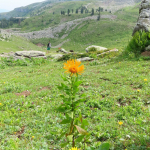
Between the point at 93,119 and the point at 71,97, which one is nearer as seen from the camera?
the point at 71,97

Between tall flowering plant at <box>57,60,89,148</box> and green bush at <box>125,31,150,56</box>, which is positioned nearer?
tall flowering plant at <box>57,60,89,148</box>

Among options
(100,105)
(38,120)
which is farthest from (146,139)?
(38,120)

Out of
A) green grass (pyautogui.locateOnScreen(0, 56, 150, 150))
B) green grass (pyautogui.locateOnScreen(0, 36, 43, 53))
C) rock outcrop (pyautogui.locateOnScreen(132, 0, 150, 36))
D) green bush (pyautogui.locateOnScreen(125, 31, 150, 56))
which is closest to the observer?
green grass (pyautogui.locateOnScreen(0, 56, 150, 150))

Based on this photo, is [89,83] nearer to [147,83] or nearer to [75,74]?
[147,83]

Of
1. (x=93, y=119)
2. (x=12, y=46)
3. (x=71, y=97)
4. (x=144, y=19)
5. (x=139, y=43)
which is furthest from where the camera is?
(x=12, y=46)

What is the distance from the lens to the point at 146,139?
10.1 ft

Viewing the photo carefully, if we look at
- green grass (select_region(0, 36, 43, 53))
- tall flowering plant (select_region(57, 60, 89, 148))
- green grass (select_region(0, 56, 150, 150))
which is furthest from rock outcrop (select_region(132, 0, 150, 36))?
green grass (select_region(0, 36, 43, 53))

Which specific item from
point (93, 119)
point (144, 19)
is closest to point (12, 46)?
point (144, 19)

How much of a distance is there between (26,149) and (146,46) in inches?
537

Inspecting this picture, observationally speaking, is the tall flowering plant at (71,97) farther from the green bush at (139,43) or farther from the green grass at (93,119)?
the green bush at (139,43)

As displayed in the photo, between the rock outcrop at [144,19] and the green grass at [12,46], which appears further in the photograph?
the green grass at [12,46]

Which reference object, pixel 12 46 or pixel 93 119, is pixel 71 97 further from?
pixel 12 46

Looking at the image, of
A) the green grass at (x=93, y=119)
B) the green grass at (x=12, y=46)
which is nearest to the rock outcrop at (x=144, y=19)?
the green grass at (x=93, y=119)

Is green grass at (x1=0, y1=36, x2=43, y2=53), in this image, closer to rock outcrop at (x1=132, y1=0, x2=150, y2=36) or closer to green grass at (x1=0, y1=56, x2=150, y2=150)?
rock outcrop at (x1=132, y1=0, x2=150, y2=36)
